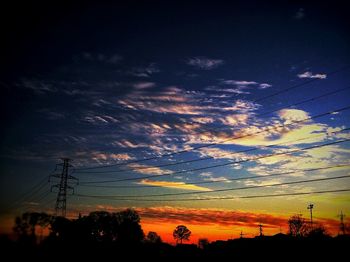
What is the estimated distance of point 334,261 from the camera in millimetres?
47250

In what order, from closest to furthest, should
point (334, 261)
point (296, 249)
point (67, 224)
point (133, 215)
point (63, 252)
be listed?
point (334, 261), point (63, 252), point (296, 249), point (67, 224), point (133, 215)

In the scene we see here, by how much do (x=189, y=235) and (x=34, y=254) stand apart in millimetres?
160627

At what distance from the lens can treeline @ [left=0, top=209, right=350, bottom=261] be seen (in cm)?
4549

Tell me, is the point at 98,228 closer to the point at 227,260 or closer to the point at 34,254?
the point at 227,260

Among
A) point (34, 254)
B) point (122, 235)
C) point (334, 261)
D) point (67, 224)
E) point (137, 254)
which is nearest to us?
point (34, 254)

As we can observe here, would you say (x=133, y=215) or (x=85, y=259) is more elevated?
(x=133, y=215)

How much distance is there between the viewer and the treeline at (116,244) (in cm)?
4549

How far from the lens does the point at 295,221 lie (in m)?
150

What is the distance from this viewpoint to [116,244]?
81.8 m

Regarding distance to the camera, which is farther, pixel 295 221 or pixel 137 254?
pixel 295 221

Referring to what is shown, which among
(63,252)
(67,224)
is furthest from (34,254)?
(67,224)

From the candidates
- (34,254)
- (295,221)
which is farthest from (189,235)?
(34,254)

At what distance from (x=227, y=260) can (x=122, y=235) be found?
62.7m

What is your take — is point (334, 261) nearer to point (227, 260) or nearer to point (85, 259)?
point (227, 260)
